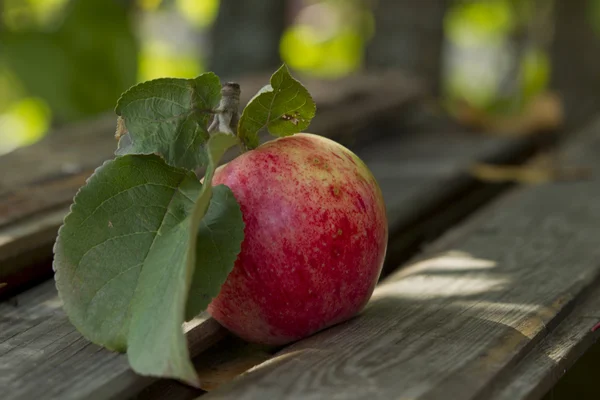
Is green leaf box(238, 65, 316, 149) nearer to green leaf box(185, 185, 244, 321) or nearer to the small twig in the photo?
the small twig

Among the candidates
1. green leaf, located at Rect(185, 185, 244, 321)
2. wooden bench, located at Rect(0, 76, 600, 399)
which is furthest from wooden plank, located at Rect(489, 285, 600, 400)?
green leaf, located at Rect(185, 185, 244, 321)

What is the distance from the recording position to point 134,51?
15.5ft

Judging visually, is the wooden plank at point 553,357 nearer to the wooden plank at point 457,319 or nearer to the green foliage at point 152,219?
the wooden plank at point 457,319

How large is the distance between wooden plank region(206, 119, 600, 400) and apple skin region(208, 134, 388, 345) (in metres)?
0.06

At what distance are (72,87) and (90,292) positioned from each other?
3427mm

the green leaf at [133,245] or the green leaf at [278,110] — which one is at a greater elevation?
the green leaf at [278,110]

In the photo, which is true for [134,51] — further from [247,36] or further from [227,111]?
[227,111]

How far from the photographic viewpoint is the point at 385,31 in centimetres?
437

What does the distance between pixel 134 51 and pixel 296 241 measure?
11.5 ft

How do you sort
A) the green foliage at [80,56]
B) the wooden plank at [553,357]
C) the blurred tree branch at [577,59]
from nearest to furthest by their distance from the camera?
the wooden plank at [553,357] → the green foliage at [80,56] → the blurred tree branch at [577,59]

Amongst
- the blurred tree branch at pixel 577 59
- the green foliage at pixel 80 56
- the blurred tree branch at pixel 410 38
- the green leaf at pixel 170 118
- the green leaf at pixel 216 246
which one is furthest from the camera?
the blurred tree branch at pixel 577 59

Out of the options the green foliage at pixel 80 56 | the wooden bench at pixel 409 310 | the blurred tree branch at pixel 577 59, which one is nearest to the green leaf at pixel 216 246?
the wooden bench at pixel 409 310

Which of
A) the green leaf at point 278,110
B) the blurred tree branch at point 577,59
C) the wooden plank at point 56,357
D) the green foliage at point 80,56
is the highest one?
the green foliage at point 80,56

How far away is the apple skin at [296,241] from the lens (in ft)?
4.71
